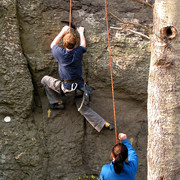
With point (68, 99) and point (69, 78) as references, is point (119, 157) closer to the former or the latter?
point (69, 78)

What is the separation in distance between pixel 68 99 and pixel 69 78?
0.58 metres

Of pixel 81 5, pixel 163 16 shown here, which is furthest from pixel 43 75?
pixel 163 16

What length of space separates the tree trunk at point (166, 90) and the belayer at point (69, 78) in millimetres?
1371

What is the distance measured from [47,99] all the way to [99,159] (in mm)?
1311

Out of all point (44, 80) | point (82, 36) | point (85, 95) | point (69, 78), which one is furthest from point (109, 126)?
point (82, 36)

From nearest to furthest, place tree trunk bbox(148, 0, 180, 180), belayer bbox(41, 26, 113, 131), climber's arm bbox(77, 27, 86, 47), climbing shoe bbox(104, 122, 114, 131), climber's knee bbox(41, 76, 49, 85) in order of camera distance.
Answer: tree trunk bbox(148, 0, 180, 180) → belayer bbox(41, 26, 113, 131) → climber's arm bbox(77, 27, 86, 47) → climber's knee bbox(41, 76, 49, 85) → climbing shoe bbox(104, 122, 114, 131)

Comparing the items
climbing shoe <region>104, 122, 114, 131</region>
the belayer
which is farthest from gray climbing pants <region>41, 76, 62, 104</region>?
climbing shoe <region>104, 122, 114, 131</region>

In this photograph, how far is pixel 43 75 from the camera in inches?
200

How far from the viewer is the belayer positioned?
4.44 meters

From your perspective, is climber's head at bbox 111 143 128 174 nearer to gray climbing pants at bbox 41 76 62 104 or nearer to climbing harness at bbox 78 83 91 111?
climbing harness at bbox 78 83 91 111

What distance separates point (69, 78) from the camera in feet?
15.0

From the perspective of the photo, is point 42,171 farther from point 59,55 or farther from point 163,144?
point 163,144

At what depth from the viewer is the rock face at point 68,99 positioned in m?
4.94

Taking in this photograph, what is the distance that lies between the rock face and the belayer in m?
0.25
